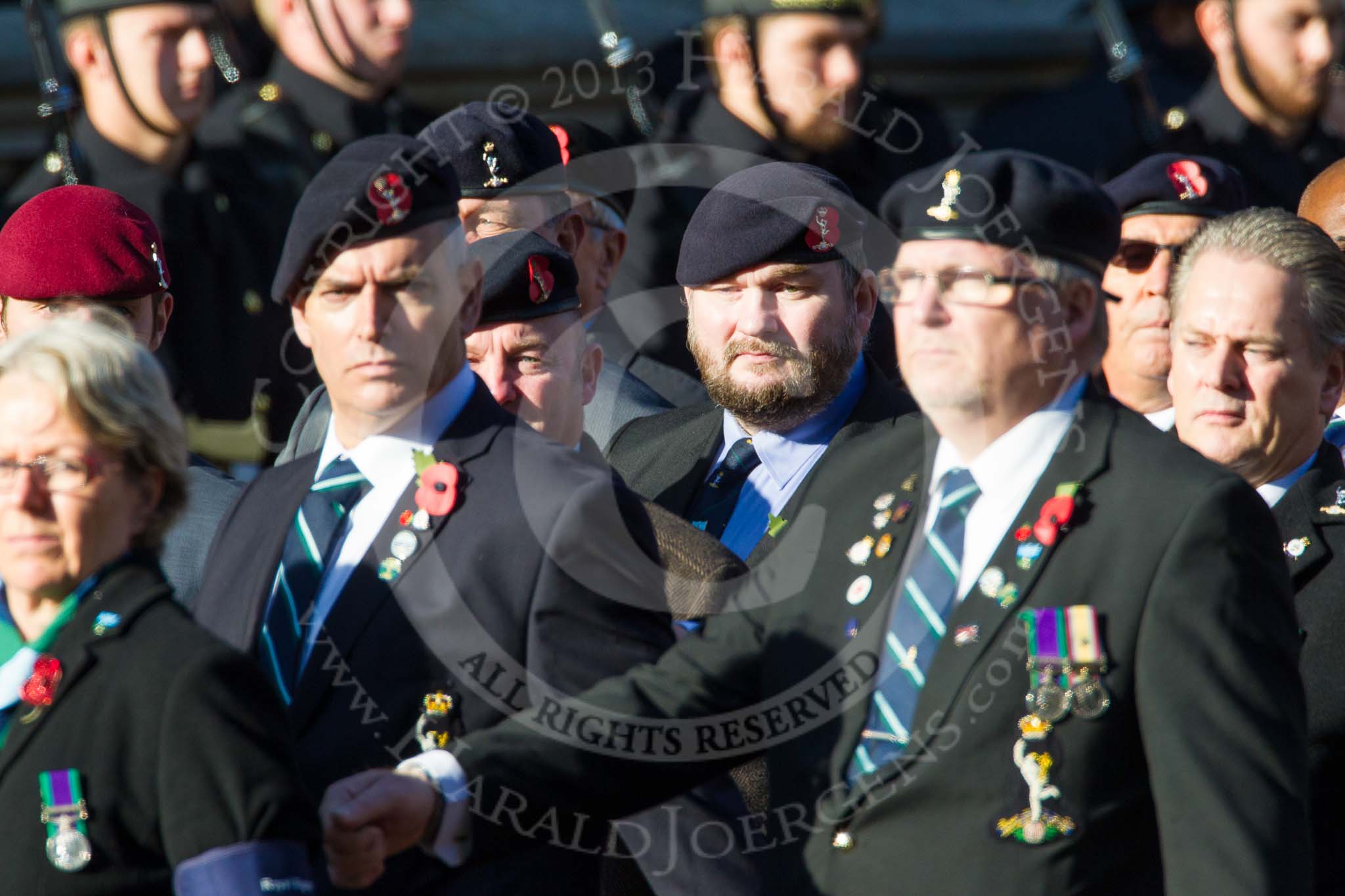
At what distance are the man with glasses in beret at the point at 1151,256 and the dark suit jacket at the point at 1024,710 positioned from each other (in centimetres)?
222

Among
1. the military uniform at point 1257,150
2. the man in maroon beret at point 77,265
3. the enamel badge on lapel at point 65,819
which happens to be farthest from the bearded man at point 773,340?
the military uniform at point 1257,150

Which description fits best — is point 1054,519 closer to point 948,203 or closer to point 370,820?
point 948,203

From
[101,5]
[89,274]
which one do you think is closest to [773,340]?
[89,274]

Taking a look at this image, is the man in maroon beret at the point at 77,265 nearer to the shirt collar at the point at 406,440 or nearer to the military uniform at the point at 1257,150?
the shirt collar at the point at 406,440

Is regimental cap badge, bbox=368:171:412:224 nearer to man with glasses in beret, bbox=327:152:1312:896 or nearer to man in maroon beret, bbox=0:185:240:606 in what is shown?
man with glasses in beret, bbox=327:152:1312:896

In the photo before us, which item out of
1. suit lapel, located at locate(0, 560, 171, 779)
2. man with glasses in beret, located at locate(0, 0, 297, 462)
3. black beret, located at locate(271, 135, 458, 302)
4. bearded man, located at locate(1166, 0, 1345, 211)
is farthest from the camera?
bearded man, located at locate(1166, 0, 1345, 211)

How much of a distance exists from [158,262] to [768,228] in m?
1.38

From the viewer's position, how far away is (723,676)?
3516mm

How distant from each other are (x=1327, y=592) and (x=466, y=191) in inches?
96.9

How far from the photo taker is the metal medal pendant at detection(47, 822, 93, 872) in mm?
3041

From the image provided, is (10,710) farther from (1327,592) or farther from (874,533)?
(1327,592)

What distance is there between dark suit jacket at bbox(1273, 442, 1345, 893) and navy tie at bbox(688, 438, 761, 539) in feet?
4.17

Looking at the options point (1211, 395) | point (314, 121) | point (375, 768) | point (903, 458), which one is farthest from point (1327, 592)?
point (314, 121)

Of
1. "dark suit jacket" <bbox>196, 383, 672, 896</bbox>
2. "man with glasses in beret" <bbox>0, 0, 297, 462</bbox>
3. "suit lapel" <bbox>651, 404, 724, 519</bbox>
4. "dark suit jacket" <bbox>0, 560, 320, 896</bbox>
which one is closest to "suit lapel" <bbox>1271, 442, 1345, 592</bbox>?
"dark suit jacket" <bbox>196, 383, 672, 896</bbox>
